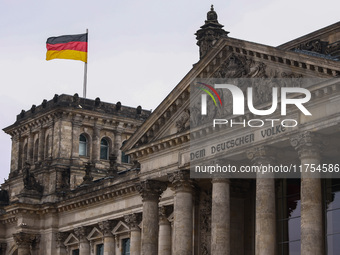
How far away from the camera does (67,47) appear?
243ft

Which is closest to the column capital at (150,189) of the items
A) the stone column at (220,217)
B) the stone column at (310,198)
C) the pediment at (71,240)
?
the stone column at (220,217)

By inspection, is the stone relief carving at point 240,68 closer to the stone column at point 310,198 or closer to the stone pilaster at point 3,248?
the stone column at point 310,198

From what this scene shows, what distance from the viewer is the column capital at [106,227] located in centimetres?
6460

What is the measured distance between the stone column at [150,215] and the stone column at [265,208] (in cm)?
839

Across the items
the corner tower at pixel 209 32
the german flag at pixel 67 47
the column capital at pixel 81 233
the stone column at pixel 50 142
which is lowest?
the column capital at pixel 81 233

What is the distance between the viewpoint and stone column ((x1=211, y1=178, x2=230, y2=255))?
4600cm

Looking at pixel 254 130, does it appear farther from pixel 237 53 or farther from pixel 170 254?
pixel 170 254

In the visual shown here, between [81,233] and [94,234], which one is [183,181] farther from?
[81,233]

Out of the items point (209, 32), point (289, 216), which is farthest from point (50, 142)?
point (289, 216)

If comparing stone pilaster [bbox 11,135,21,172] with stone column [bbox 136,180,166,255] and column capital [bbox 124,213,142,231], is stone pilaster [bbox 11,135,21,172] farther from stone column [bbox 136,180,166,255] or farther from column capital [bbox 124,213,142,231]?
stone column [bbox 136,180,166,255]

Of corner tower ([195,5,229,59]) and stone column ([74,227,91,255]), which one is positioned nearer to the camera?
corner tower ([195,5,229,59])

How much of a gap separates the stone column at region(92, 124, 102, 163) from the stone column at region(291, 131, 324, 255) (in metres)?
34.5

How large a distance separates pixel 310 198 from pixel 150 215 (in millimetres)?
12036

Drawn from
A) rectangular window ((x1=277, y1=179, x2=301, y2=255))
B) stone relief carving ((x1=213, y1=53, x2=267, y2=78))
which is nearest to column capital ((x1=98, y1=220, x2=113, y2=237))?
rectangular window ((x1=277, y1=179, x2=301, y2=255))
